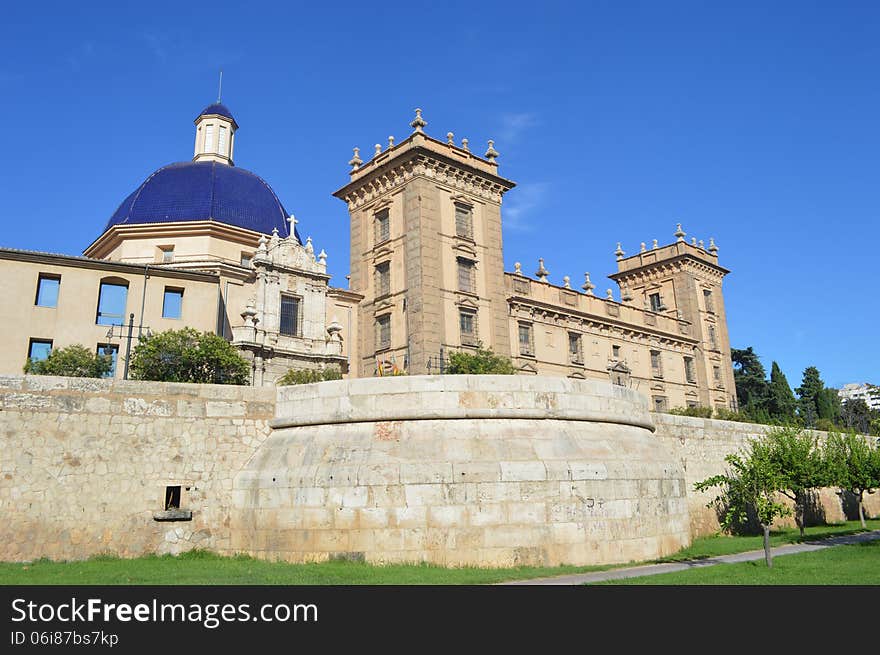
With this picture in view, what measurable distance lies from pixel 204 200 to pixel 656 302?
37047mm

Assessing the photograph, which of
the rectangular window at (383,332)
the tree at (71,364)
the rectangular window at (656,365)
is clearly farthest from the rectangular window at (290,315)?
the rectangular window at (656,365)

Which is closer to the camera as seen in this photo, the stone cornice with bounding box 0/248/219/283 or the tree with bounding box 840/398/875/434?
the stone cornice with bounding box 0/248/219/283

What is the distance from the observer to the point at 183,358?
23062mm

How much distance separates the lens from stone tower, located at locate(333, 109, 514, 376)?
34812 mm

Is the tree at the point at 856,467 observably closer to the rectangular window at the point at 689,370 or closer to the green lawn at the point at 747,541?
the green lawn at the point at 747,541

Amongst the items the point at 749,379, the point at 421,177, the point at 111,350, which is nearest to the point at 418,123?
the point at 421,177

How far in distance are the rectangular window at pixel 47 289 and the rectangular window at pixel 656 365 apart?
3838 centimetres

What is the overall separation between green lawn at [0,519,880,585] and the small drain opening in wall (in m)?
1.12

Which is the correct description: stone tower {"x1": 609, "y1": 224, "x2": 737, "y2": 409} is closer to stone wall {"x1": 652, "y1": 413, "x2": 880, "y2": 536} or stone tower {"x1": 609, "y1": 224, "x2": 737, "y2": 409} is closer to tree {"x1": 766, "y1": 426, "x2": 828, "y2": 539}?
stone wall {"x1": 652, "y1": 413, "x2": 880, "y2": 536}

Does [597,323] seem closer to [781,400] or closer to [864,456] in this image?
[864,456]

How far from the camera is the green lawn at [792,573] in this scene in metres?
11.2

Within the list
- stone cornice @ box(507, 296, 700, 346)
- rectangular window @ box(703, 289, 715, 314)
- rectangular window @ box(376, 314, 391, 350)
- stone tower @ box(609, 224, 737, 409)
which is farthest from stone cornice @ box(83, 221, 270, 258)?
rectangular window @ box(703, 289, 715, 314)

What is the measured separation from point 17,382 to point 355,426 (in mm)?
7130
